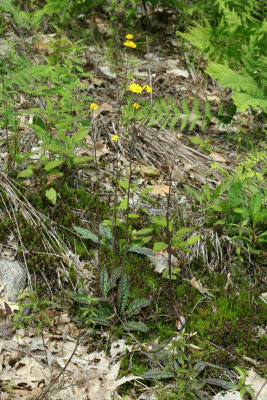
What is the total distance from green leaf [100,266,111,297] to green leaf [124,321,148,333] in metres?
0.27

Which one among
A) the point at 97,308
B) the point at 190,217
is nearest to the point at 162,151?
the point at 190,217

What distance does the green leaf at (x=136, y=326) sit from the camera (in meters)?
2.93

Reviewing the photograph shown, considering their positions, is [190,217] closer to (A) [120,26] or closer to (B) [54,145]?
(B) [54,145]

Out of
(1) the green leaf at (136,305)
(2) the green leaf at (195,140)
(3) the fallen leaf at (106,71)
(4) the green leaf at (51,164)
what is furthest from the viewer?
(3) the fallen leaf at (106,71)

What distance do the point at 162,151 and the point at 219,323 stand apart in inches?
74.9

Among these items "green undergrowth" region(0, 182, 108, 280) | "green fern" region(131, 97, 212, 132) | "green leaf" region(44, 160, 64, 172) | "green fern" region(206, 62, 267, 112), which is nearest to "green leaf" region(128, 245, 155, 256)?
"green undergrowth" region(0, 182, 108, 280)

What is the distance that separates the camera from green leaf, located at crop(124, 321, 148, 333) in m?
2.93

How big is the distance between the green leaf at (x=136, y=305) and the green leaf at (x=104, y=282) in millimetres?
194

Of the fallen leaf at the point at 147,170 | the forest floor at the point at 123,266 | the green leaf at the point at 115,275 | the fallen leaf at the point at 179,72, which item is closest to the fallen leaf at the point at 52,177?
the forest floor at the point at 123,266

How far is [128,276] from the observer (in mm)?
3168

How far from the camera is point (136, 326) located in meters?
2.96

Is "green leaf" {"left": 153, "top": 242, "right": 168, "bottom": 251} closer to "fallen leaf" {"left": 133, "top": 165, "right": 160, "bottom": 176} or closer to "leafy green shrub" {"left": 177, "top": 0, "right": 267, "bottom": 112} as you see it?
"fallen leaf" {"left": 133, "top": 165, "right": 160, "bottom": 176}

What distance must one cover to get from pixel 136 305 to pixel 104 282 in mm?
278

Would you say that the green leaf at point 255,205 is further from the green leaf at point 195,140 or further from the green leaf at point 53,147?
the green leaf at point 53,147
